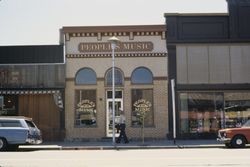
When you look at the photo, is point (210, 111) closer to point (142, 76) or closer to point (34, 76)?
point (142, 76)

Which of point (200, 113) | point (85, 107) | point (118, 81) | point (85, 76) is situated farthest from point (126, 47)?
point (200, 113)

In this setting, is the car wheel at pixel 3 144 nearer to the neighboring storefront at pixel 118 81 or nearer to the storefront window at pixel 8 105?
the neighboring storefront at pixel 118 81

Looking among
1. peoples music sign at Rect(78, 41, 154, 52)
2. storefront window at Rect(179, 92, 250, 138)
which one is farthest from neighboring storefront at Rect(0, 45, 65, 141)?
storefront window at Rect(179, 92, 250, 138)

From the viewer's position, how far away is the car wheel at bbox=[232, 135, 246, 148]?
2247 centimetres

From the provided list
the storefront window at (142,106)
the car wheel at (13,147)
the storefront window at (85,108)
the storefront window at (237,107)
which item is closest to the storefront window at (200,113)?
the storefront window at (237,107)

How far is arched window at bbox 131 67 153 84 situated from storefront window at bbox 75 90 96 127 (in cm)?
268

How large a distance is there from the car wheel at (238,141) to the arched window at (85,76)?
9.65 meters

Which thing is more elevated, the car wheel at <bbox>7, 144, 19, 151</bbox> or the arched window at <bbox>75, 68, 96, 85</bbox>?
the arched window at <bbox>75, 68, 96, 85</bbox>

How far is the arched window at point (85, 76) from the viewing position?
91.6 feet

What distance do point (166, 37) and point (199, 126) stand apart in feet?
19.4

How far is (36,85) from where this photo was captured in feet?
90.9

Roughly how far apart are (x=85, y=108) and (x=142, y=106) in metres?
3.56

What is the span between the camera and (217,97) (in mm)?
27750

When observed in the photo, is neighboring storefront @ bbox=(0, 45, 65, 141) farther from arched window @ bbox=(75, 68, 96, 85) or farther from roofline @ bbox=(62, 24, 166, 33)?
roofline @ bbox=(62, 24, 166, 33)
